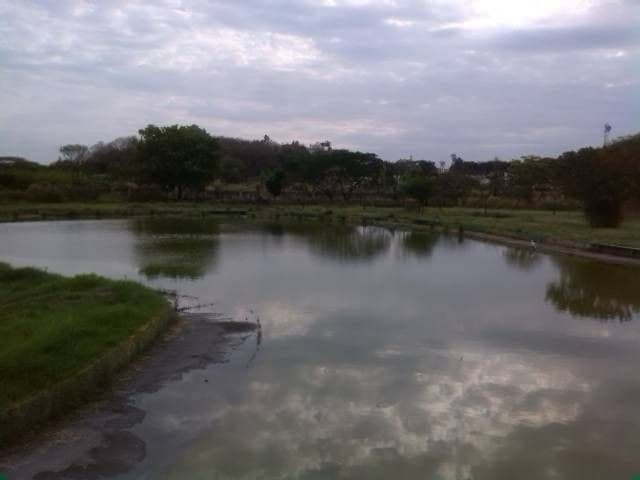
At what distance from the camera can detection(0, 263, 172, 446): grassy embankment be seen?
639 centimetres

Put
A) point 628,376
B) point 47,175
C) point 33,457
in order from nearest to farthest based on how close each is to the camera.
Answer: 1. point 33,457
2. point 628,376
3. point 47,175

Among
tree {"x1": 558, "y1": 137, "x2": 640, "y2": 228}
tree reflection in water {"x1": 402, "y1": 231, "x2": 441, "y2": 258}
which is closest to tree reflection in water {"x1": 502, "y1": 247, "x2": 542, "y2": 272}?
tree reflection in water {"x1": 402, "y1": 231, "x2": 441, "y2": 258}

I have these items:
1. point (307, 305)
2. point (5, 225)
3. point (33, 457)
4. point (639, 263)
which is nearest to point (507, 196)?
point (639, 263)

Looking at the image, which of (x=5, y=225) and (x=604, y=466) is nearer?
(x=604, y=466)

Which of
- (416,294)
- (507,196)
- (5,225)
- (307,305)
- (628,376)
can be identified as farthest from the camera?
(507,196)

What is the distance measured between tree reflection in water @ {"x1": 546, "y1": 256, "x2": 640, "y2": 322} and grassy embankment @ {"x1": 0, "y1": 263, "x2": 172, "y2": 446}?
824 centimetres

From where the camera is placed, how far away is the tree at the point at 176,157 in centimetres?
4506

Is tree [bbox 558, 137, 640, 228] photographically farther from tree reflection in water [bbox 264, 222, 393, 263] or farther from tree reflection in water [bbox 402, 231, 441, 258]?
tree reflection in water [bbox 264, 222, 393, 263]

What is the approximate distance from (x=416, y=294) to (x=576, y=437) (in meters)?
8.13

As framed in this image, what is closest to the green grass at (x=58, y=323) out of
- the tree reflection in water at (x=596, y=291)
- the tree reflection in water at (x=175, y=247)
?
the tree reflection in water at (x=175, y=247)

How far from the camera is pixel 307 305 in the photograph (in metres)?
12.9

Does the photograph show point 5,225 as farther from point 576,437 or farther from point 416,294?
point 576,437

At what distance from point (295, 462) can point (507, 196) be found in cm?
4426

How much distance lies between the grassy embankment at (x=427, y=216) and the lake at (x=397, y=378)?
697 centimetres
